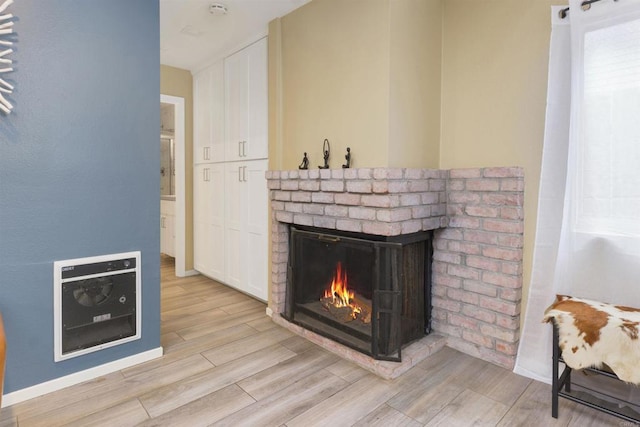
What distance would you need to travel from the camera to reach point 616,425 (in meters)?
1.71

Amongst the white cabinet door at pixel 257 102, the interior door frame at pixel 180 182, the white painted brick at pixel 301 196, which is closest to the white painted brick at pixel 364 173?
the white painted brick at pixel 301 196

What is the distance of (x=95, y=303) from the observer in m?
2.14

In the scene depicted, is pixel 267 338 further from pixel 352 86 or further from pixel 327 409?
pixel 352 86

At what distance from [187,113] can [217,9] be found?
1767 millimetres

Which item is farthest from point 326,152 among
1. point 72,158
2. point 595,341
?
point 595,341

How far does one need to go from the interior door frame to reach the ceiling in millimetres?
562

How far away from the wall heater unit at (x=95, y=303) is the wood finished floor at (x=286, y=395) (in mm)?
223

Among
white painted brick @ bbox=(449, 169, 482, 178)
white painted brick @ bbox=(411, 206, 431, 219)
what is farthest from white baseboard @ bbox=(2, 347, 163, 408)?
white painted brick @ bbox=(449, 169, 482, 178)

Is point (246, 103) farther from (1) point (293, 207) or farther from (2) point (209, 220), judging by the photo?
(2) point (209, 220)

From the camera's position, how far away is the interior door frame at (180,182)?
4.29 metres

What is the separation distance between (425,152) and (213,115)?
8.15 ft

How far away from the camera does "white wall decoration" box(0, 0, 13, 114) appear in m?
1.79

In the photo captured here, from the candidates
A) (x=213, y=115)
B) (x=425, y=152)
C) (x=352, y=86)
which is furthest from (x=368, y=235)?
(x=213, y=115)

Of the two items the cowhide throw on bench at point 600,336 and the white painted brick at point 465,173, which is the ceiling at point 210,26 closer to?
the white painted brick at point 465,173
